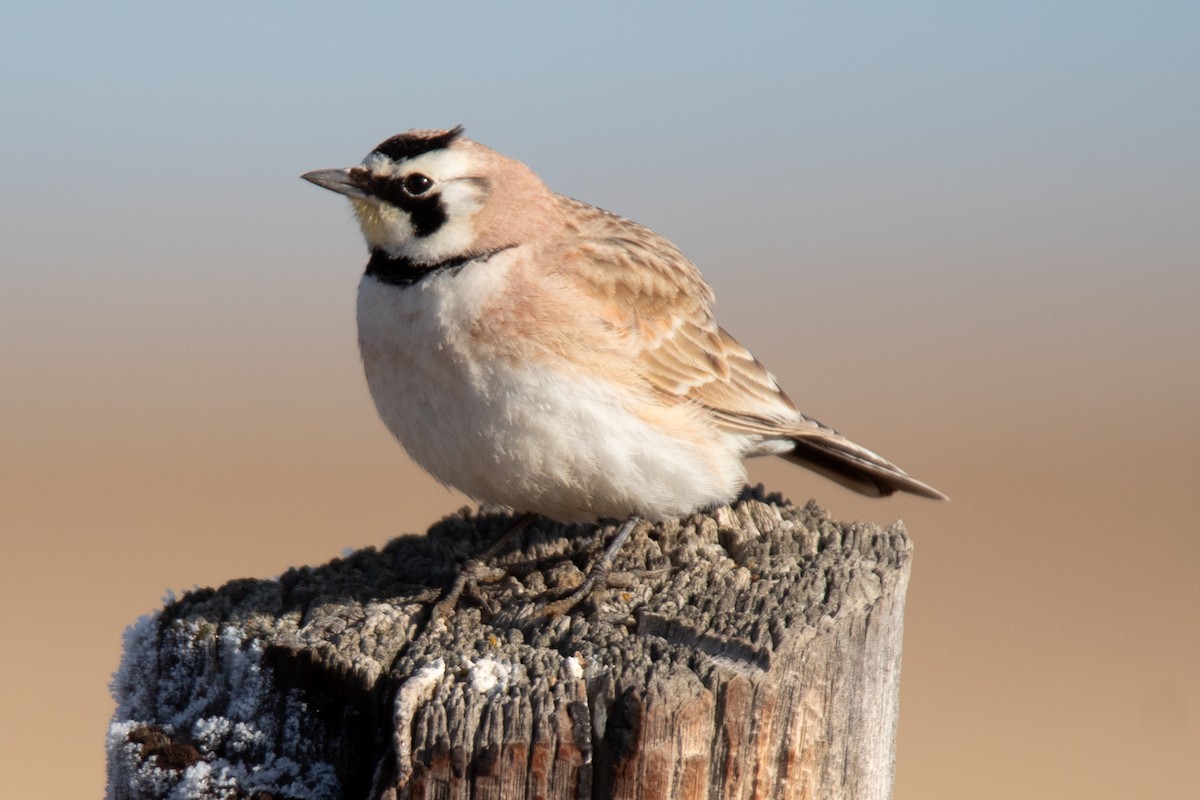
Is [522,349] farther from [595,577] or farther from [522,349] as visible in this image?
[595,577]

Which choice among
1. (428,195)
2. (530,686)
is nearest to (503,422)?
(428,195)

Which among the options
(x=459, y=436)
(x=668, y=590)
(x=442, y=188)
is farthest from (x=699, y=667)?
(x=442, y=188)

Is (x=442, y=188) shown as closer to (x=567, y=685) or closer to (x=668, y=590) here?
(x=668, y=590)

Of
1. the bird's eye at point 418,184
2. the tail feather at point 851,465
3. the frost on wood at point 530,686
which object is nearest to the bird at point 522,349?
the bird's eye at point 418,184

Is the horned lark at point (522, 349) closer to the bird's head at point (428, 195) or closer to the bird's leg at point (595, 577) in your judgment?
the bird's head at point (428, 195)

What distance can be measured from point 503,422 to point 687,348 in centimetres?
116

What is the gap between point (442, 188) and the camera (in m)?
5.63

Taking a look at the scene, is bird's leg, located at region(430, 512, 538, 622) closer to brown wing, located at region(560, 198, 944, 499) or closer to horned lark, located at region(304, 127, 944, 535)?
horned lark, located at region(304, 127, 944, 535)

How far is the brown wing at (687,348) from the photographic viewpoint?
588 centimetres

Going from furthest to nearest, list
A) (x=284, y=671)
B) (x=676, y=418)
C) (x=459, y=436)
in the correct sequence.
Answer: (x=676, y=418)
(x=459, y=436)
(x=284, y=671)

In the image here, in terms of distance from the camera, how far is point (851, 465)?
257 inches

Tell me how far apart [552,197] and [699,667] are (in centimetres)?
299

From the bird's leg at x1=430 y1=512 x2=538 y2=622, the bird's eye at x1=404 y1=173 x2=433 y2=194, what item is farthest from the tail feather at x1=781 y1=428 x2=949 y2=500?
the bird's eye at x1=404 y1=173 x2=433 y2=194

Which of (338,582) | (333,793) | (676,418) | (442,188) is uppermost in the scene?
(442,188)
